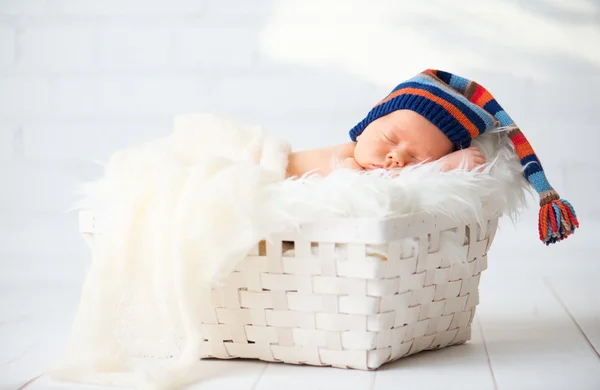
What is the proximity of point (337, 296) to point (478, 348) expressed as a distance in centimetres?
36

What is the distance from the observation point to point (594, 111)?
7.71 feet

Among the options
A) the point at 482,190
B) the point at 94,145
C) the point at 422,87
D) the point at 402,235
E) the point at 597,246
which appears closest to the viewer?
the point at 402,235

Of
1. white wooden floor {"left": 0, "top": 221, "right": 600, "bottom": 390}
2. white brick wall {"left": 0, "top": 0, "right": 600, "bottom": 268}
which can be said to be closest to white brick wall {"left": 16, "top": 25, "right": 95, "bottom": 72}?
white brick wall {"left": 0, "top": 0, "right": 600, "bottom": 268}

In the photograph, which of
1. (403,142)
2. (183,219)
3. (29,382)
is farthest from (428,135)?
(29,382)

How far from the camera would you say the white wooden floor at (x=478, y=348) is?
1.20 m

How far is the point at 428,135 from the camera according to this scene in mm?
1459

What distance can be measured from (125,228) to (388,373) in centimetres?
46

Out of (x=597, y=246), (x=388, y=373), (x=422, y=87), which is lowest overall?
(x=597, y=246)

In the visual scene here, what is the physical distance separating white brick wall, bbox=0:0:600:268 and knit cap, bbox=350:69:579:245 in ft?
2.73

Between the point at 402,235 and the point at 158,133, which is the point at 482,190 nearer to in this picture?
the point at 402,235

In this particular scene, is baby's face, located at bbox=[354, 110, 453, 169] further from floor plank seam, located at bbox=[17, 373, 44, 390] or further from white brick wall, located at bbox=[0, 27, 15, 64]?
white brick wall, located at bbox=[0, 27, 15, 64]

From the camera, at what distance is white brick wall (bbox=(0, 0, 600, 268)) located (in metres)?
2.35

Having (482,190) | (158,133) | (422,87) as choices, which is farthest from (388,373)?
(158,133)

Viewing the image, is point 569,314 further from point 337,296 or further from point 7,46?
point 7,46
